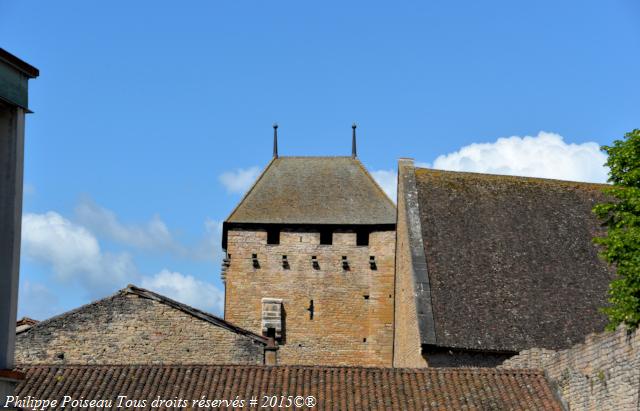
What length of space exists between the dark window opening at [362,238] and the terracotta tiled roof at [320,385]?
1575cm

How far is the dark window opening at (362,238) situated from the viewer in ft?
121

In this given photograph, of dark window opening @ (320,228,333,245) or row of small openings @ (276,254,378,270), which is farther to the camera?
dark window opening @ (320,228,333,245)

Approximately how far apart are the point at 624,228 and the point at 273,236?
677 inches

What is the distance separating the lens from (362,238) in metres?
37.1

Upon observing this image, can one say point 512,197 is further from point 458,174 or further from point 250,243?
point 250,243

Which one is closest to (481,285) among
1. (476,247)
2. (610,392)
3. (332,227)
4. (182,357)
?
(476,247)

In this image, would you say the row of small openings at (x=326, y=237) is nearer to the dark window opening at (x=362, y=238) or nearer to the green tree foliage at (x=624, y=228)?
the dark window opening at (x=362, y=238)

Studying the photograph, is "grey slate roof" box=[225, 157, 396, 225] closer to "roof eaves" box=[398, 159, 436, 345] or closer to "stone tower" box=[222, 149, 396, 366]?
Result: "stone tower" box=[222, 149, 396, 366]

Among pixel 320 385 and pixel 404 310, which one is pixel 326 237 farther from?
pixel 320 385

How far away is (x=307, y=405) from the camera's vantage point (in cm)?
1989

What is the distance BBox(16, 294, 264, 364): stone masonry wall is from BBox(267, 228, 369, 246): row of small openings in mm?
11638

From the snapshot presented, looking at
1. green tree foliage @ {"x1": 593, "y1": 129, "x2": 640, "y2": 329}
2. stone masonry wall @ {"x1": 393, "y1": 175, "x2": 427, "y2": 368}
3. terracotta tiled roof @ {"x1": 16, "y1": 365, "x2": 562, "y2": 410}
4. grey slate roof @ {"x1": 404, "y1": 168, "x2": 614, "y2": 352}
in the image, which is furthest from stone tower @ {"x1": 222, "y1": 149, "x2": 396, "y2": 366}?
green tree foliage @ {"x1": 593, "y1": 129, "x2": 640, "y2": 329}

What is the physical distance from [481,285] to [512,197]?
3.96 meters

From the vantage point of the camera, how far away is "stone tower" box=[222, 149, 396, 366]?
3588 cm
